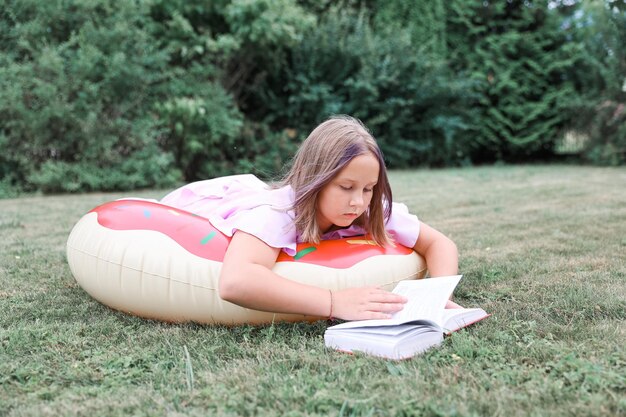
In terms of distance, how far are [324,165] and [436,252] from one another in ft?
2.41

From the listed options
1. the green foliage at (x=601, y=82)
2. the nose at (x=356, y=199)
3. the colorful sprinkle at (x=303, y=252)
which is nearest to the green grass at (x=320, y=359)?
the colorful sprinkle at (x=303, y=252)

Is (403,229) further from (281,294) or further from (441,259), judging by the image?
(281,294)

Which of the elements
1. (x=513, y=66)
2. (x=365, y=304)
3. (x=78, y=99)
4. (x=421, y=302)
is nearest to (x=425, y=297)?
(x=421, y=302)

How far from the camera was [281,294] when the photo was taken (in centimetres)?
219

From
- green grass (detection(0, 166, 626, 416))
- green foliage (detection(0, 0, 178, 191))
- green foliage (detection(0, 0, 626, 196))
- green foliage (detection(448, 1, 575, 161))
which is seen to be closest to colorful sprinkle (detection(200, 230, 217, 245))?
green grass (detection(0, 166, 626, 416))

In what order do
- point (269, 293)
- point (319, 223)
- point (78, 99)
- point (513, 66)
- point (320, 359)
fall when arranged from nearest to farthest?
point (320, 359)
point (269, 293)
point (319, 223)
point (78, 99)
point (513, 66)

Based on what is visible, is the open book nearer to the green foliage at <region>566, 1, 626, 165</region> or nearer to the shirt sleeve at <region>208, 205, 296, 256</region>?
the shirt sleeve at <region>208, 205, 296, 256</region>

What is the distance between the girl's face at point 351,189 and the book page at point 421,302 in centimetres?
37

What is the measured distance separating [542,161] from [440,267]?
11886mm

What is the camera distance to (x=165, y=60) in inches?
353

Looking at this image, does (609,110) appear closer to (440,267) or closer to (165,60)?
(165,60)

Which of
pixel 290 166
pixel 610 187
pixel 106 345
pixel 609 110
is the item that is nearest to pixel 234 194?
pixel 290 166

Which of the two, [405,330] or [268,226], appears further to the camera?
[268,226]

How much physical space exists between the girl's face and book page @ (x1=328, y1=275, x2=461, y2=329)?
0.37 m
